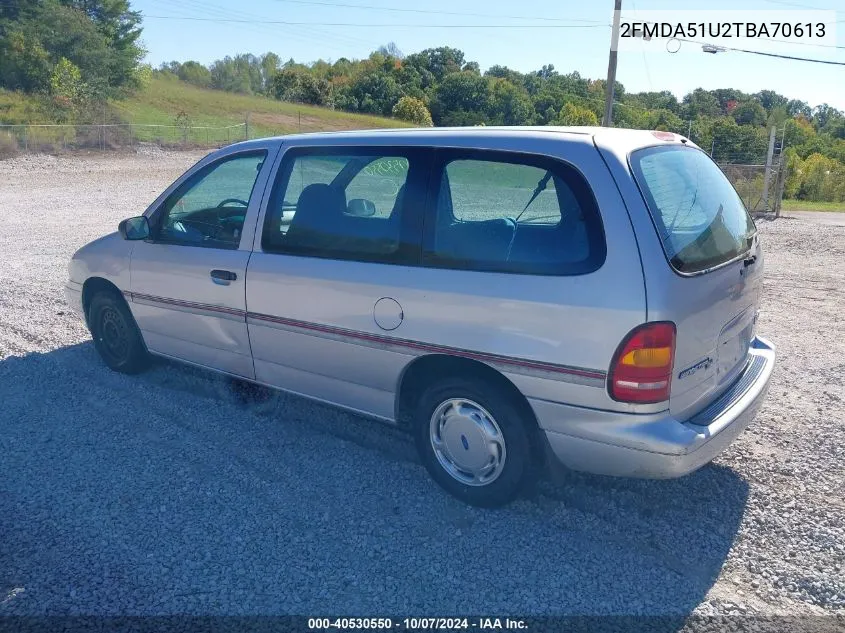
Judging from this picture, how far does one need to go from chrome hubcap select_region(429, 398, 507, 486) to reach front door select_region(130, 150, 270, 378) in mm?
1507

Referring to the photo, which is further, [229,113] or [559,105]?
[229,113]

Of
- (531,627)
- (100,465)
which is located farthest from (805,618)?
(100,465)

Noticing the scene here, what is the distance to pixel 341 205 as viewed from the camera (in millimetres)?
4375

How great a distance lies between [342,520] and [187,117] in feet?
125

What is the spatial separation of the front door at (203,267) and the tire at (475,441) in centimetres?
147

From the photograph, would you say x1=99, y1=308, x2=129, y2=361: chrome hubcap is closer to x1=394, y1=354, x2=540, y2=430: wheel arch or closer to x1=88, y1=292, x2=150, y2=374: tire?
x1=88, y1=292, x2=150, y2=374: tire

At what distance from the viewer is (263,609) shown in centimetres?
307

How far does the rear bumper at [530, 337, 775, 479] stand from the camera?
3.28 m

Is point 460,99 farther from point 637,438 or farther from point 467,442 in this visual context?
point 637,438

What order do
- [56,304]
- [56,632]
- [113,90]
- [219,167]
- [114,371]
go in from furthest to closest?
[113,90] < [56,304] < [114,371] < [219,167] < [56,632]

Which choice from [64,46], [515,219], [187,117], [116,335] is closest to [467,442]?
[515,219]

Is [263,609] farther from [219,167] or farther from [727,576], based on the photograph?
[219,167]

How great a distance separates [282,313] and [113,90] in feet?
159

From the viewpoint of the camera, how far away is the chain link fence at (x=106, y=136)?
2841 centimetres
